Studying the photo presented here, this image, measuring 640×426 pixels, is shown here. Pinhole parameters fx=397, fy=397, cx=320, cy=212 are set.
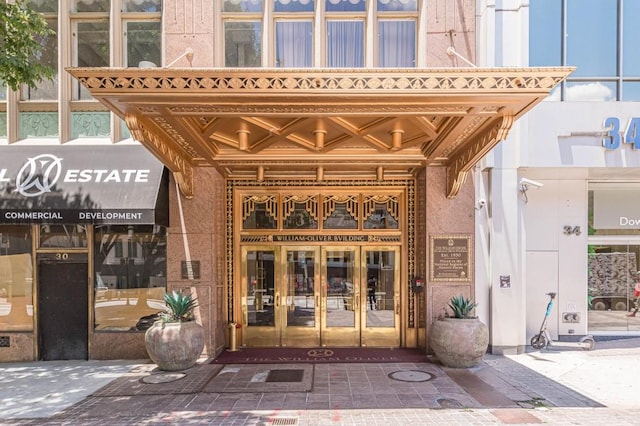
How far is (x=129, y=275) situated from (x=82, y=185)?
2137 mm

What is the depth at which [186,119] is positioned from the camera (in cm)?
603

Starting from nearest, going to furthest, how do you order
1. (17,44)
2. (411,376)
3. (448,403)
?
1. (448,403)
2. (17,44)
3. (411,376)

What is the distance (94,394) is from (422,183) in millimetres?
7484

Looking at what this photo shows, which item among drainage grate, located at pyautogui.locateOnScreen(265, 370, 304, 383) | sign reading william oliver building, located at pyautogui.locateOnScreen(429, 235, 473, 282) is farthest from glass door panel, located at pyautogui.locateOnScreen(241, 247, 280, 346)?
sign reading william oliver building, located at pyautogui.locateOnScreen(429, 235, 473, 282)

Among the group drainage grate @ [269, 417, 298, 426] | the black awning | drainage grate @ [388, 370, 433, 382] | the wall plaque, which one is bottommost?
drainage grate @ [388, 370, 433, 382]

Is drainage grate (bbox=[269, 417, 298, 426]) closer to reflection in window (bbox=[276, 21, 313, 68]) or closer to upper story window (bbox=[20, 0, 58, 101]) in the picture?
reflection in window (bbox=[276, 21, 313, 68])

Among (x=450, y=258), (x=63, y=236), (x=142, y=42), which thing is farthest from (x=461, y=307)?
(x=142, y=42)

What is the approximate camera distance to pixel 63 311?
28.0 ft

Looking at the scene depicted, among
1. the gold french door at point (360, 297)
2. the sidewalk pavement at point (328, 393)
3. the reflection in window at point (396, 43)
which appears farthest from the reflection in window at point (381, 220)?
the reflection in window at point (396, 43)

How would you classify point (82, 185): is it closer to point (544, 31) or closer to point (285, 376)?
point (285, 376)

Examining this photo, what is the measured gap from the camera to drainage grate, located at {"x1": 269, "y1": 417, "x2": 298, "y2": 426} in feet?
17.5

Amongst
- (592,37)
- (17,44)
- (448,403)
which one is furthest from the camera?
(592,37)

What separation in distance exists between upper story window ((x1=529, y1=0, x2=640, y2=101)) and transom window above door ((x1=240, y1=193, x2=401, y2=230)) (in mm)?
4665

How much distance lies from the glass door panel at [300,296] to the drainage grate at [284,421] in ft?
12.9
